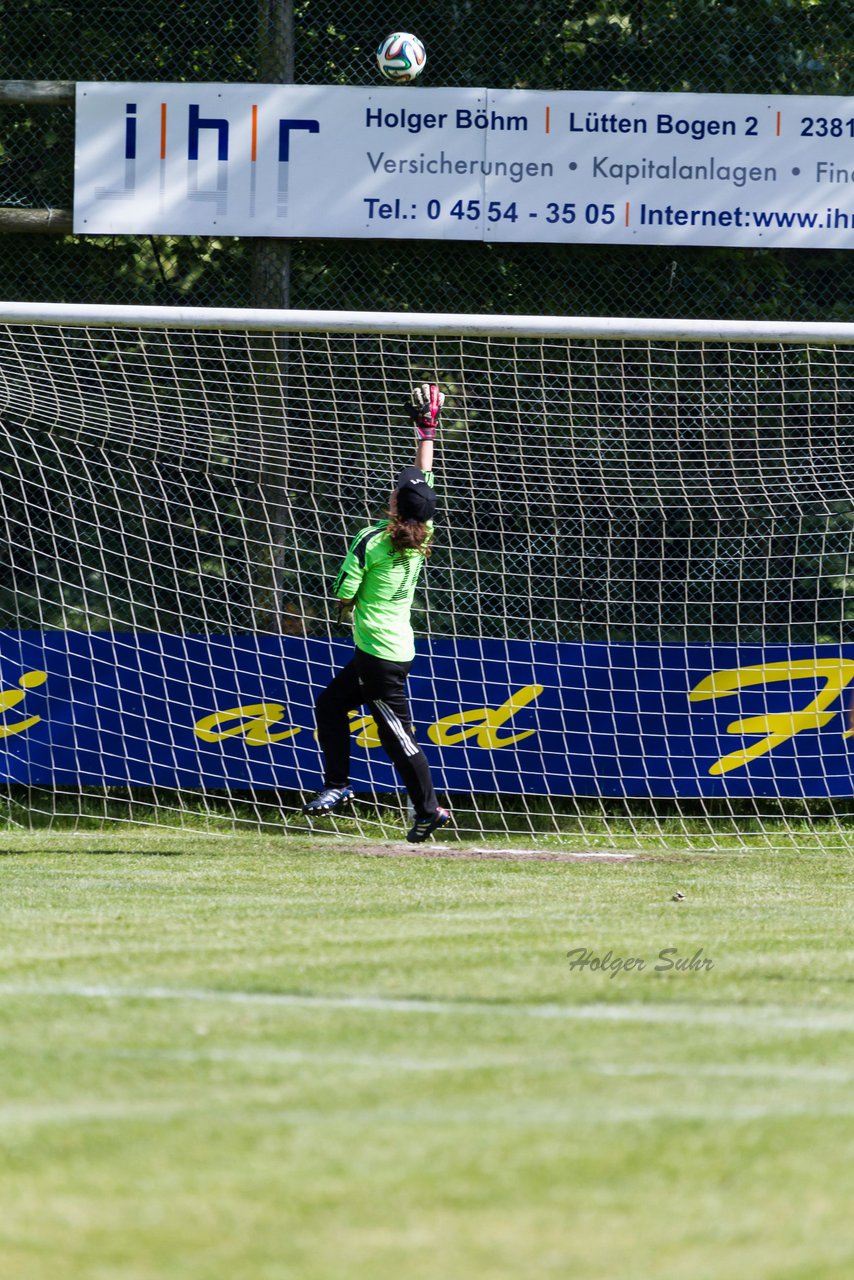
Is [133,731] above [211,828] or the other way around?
above

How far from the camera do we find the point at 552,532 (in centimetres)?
1112

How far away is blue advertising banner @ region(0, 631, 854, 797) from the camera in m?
→ 10.4

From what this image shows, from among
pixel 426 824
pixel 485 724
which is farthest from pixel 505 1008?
pixel 485 724

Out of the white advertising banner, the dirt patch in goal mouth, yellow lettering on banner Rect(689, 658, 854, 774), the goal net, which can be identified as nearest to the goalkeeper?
the dirt patch in goal mouth

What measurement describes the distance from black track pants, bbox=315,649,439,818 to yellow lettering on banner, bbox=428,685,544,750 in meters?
1.73

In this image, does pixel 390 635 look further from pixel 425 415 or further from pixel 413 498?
pixel 425 415

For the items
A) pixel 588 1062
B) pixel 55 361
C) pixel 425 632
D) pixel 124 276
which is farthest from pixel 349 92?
pixel 588 1062

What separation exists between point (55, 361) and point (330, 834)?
142 inches

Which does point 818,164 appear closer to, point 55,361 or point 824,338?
point 824,338

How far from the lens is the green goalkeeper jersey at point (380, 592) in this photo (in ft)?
28.7

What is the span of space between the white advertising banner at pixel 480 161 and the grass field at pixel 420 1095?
6383mm

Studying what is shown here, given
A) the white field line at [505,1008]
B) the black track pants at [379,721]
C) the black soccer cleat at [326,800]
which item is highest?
the white field line at [505,1008]

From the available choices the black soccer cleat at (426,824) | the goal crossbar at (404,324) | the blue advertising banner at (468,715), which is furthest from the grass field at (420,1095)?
the blue advertising banner at (468,715)

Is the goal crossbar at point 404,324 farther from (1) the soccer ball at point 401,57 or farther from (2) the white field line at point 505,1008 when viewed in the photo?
(2) the white field line at point 505,1008
